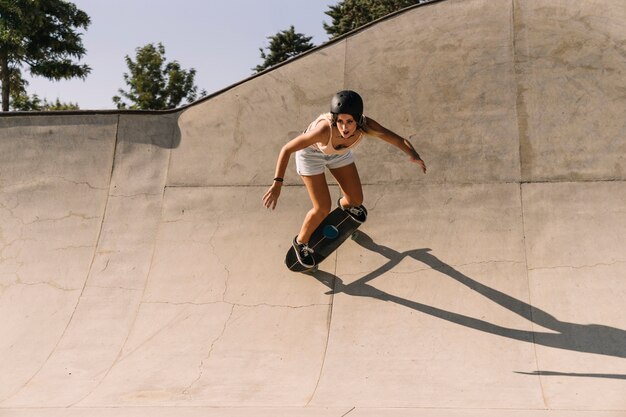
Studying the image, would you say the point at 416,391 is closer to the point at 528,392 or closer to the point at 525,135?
the point at 528,392

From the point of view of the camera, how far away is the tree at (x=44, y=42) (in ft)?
70.7

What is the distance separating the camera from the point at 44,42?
22.7 m

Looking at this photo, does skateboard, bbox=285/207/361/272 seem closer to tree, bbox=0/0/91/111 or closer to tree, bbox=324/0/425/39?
tree, bbox=0/0/91/111

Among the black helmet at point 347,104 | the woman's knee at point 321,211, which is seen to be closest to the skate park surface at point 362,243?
the woman's knee at point 321,211

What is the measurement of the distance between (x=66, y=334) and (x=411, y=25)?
5629mm

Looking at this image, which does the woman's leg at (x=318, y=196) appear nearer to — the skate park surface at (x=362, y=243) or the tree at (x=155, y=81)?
the skate park surface at (x=362, y=243)

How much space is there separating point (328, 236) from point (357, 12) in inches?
1350

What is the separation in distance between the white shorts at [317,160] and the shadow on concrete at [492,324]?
44.0 inches

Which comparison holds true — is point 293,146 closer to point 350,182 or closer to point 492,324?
point 350,182

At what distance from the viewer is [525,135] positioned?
26.7 ft

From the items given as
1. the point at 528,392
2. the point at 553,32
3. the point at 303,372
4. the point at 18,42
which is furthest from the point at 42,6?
the point at 528,392

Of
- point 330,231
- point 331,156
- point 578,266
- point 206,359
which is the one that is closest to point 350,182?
point 331,156

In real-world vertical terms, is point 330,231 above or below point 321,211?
below

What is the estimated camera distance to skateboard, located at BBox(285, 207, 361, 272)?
7383mm
